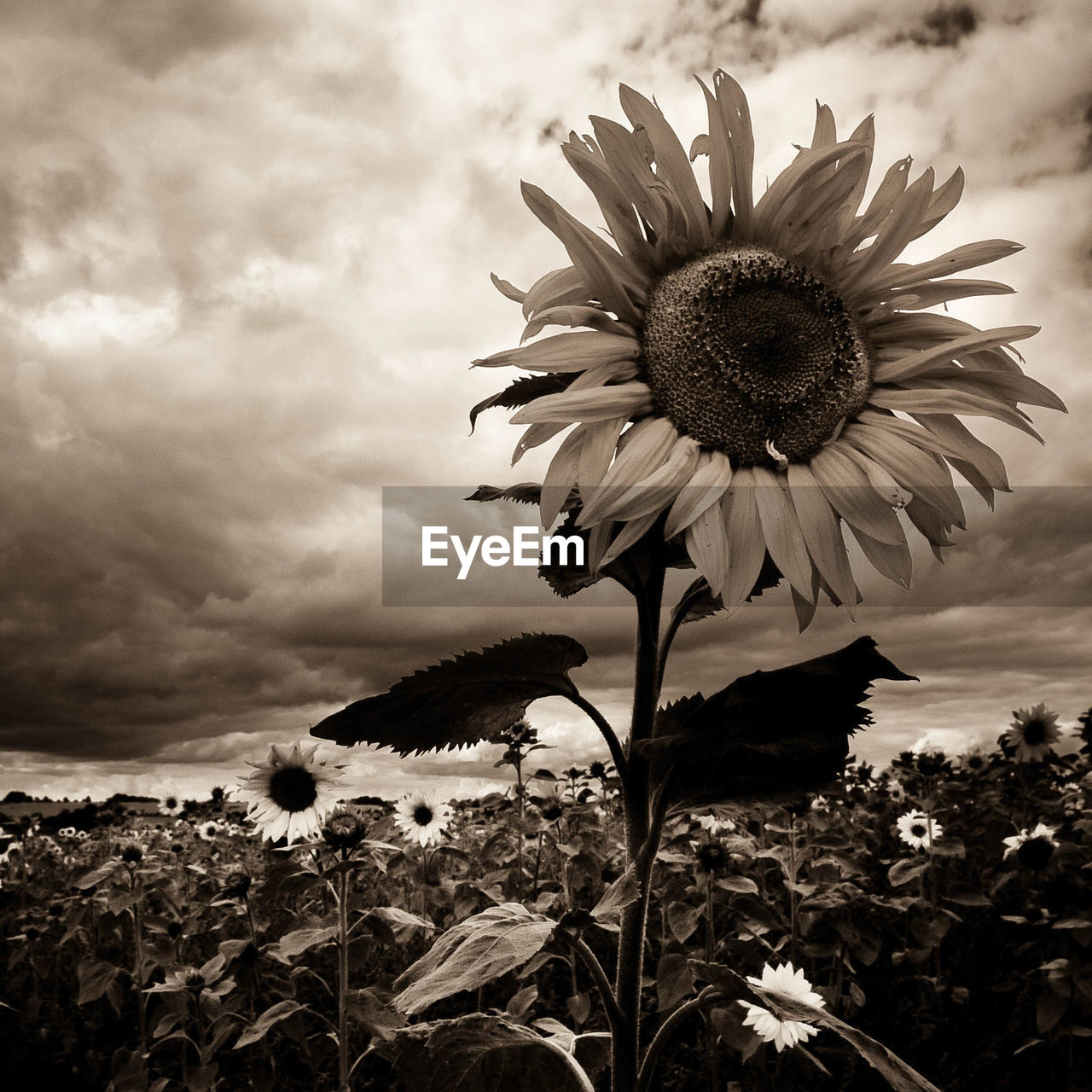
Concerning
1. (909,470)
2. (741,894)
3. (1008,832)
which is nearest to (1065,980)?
(741,894)

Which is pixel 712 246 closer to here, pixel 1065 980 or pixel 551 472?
pixel 551 472

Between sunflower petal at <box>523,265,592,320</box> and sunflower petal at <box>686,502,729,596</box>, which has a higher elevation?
sunflower petal at <box>523,265,592,320</box>

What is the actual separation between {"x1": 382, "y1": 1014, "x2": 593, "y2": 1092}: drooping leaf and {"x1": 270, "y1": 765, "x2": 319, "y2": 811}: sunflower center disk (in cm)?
304

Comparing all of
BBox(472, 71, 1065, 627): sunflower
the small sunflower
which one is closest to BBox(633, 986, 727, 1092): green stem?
BBox(472, 71, 1065, 627): sunflower

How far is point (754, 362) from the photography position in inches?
51.6

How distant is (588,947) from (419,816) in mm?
5087

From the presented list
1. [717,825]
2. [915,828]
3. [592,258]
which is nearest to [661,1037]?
[592,258]

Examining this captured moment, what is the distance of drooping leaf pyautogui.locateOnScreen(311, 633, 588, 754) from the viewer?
1.40m

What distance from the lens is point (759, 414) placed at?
129 centimetres

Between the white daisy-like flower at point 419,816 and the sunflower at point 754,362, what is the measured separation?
613 centimetres

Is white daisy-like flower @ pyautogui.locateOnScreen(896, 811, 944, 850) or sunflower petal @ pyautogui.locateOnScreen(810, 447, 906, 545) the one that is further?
white daisy-like flower @ pyautogui.locateOnScreen(896, 811, 944, 850)

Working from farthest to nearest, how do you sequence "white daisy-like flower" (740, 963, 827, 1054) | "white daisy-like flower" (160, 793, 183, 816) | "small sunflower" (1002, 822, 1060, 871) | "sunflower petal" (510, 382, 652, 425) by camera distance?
"white daisy-like flower" (160, 793, 183, 816) < "small sunflower" (1002, 822, 1060, 871) < "white daisy-like flower" (740, 963, 827, 1054) < "sunflower petal" (510, 382, 652, 425)

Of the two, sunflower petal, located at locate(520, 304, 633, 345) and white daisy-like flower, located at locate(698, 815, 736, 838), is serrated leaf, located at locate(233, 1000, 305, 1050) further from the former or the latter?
white daisy-like flower, located at locate(698, 815, 736, 838)

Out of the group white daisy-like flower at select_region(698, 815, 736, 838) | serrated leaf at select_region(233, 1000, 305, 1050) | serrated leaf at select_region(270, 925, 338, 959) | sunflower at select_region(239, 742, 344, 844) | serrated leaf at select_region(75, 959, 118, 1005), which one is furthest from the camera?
white daisy-like flower at select_region(698, 815, 736, 838)
